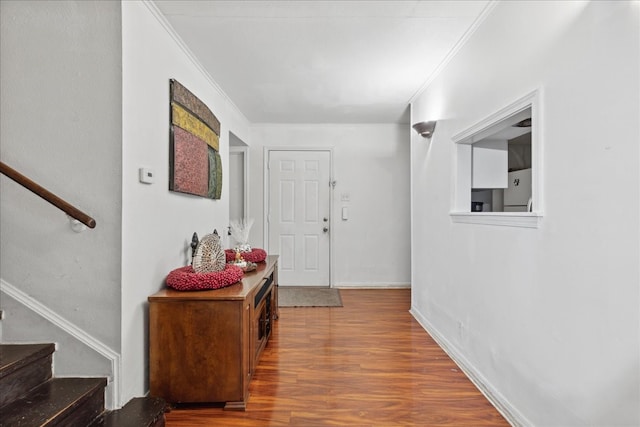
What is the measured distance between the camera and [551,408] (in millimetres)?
1696

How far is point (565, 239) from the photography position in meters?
1.61

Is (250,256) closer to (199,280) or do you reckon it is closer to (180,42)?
(199,280)

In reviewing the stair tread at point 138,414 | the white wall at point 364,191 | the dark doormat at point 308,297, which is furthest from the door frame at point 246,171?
the stair tread at point 138,414

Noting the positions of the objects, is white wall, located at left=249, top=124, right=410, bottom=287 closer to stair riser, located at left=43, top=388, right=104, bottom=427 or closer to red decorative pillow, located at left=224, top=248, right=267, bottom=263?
red decorative pillow, located at left=224, top=248, right=267, bottom=263

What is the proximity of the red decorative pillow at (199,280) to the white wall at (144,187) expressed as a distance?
14 cm

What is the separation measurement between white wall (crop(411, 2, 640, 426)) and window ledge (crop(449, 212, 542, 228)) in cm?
4

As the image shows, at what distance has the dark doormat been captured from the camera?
14.5 ft

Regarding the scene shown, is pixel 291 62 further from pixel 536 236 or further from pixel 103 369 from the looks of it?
pixel 103 369

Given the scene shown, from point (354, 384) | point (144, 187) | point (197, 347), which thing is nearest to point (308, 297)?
point (354, 384)

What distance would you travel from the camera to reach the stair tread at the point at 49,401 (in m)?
1.48

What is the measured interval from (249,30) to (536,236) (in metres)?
2.27

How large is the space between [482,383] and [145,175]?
2.47 metres

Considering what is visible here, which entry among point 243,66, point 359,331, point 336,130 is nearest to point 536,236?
point 359,331

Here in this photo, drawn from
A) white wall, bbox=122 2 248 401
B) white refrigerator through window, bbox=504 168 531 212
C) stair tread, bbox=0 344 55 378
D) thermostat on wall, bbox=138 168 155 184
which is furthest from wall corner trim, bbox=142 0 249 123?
white refrigerator through window, bbox=504 168 531 212
